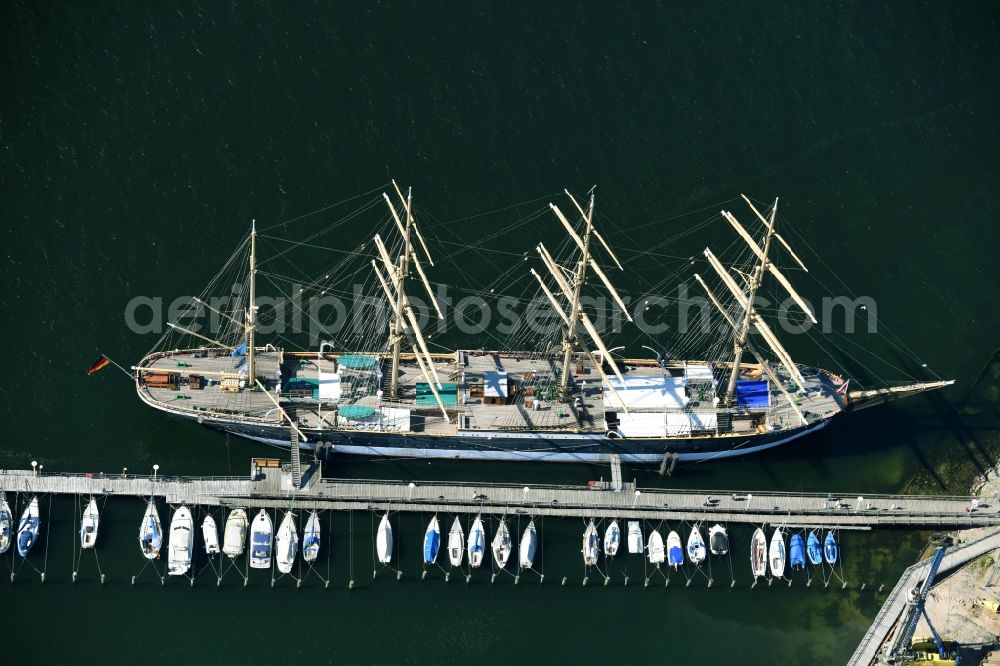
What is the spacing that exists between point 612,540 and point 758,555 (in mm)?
14589

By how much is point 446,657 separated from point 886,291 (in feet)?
212

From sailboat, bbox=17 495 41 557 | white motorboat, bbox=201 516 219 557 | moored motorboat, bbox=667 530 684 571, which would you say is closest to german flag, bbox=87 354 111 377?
sailboat, bbox=17 495 41 557

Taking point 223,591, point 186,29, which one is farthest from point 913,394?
point 186,29

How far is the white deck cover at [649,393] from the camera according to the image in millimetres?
175375

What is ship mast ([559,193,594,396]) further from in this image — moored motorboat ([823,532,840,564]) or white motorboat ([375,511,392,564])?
moored motorboat ([823,532,840,564])

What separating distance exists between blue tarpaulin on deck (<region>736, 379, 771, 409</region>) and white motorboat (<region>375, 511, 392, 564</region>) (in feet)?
125

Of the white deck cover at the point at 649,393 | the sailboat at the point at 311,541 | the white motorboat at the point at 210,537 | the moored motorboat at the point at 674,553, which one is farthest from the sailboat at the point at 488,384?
the white motorboat at the point at 210,537

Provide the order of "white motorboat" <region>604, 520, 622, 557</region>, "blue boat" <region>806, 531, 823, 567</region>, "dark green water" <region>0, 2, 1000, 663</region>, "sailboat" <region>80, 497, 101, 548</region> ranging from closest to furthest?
"dark green water" <region>0, 2, 1000, 663</region>, "sailboat" <region>80, 497, 101, 548</region>, "white motorboat" <region>604, 520, 622, 557</region>, "blue boat" <region>806, 531, 823, 567</region>

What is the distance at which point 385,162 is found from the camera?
191m

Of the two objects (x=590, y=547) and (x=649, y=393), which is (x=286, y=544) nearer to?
(x=590, y=547)

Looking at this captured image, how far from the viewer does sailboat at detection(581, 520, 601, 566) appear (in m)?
169

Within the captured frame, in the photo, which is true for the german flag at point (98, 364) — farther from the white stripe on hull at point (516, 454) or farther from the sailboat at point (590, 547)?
the sailboat at point (590, 547)

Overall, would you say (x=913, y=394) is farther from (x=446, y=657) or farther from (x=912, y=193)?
(x=446, y=657)

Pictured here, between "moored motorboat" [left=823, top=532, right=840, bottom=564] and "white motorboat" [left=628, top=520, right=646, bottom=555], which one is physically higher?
"white motorboat" [left=628, top=520, right=646, bottom=555]
